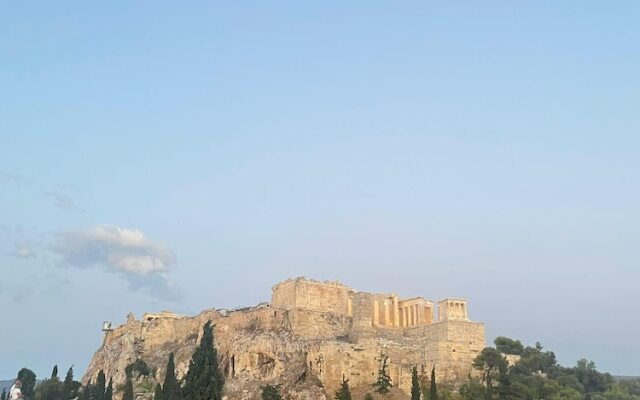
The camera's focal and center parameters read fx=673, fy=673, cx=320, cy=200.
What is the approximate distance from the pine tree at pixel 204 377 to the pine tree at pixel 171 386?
3.78 ft

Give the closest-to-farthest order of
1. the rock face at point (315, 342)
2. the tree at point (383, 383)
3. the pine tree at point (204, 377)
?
1. the pine tree at point (204, 377)
2. the tree at point (383, 383)
3. the rock face at point (315, 342)

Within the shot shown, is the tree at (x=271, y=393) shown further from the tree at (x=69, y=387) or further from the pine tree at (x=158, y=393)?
the tree at (x=69, y=387)

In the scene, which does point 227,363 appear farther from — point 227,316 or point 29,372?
point 29,372

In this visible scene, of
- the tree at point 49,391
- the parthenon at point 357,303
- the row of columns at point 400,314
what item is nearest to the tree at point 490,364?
the parthenon at point 357,303

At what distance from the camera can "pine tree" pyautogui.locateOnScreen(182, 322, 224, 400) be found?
154 feet

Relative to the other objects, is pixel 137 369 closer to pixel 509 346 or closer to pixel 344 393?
pixel 344 393

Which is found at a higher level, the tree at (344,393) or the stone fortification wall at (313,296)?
the stone fortification wall at (313,296)

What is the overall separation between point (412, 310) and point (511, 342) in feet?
30.0

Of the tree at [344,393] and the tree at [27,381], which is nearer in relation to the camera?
the tree at [344,393]

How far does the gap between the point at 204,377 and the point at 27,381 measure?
3187 cm

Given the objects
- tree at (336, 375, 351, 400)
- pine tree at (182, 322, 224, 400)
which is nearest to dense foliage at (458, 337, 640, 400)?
tree at (336, 375, 351, 400)

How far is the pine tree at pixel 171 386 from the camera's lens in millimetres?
48459

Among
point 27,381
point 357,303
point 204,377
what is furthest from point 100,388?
point 357,303

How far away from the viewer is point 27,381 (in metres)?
69.8
